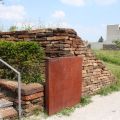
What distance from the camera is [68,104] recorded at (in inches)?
302

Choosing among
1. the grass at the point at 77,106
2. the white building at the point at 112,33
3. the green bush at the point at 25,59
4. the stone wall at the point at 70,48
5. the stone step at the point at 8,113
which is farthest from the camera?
the white building at the point at 112,33

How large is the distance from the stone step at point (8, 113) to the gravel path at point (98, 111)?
36cm

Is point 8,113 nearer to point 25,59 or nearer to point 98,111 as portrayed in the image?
point 25,59

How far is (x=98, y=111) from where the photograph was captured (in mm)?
7578

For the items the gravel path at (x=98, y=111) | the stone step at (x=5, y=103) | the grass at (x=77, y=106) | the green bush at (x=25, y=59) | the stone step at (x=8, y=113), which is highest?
the green bush at (x=25, y=59)

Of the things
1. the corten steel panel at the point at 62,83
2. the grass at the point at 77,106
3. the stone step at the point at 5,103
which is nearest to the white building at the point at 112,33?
the grass at the point at 77,106

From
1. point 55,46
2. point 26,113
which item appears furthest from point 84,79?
point 26,113

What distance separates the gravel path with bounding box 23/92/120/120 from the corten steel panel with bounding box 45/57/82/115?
0.96ft

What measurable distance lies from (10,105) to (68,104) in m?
1.46

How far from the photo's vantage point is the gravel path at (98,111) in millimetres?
7004

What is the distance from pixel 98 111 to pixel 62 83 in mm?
1059

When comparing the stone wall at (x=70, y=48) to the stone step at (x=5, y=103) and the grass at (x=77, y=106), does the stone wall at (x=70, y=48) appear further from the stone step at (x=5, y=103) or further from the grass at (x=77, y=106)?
the stone step at (x=5, y=103)

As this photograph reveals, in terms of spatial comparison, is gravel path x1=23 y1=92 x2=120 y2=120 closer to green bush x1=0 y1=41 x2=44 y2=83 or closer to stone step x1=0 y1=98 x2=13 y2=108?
stone step x1=0 y1=98 x2=13 y2=108

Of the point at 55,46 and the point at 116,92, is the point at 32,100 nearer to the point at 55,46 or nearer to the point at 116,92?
the point at 55,46
